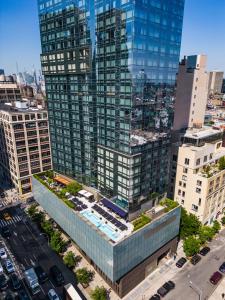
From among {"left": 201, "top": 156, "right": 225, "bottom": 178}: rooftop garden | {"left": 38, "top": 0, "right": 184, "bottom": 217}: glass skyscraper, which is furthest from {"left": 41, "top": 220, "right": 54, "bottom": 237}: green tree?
{"left": 201, "top": 156, "right": 225, "bottom": 178}: rooftop garden

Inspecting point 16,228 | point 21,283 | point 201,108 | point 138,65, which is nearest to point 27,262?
point 21,283

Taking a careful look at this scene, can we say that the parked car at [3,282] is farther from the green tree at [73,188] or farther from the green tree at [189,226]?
the green tree at [189,226]

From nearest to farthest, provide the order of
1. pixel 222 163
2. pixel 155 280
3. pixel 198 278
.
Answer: pixel 155 280
pixel 198 278
pixel 222 163

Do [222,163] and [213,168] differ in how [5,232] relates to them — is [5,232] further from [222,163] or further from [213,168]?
[222,163]

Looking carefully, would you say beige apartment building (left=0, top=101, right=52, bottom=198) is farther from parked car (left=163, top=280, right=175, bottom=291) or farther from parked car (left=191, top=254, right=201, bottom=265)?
parked car (left=191, top=254, right=201, bottom=265)

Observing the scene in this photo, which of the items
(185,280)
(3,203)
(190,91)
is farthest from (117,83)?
(3,203)

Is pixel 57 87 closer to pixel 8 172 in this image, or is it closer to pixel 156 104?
pixel 156 104
